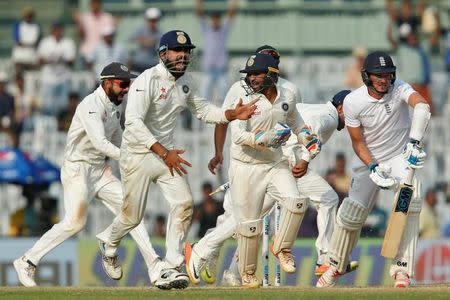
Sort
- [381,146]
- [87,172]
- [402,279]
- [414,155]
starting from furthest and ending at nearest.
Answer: [87,172] → [381,146] → [402,279] → [414,155]

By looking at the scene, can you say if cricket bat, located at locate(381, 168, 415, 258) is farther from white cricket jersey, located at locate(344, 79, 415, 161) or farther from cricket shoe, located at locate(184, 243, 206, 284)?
cricket shoe, located at locate(184, 243, 206, 284)

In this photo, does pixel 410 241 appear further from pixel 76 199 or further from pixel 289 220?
pixel 76 199

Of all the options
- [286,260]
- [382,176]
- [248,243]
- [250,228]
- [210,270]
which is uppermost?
[382,176]

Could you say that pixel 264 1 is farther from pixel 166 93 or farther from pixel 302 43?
pixel 166 93

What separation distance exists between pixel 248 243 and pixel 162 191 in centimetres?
98

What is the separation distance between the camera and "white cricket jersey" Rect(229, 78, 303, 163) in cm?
1438

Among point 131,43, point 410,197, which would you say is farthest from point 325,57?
point 410,197

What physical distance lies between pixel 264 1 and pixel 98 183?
10343 mm

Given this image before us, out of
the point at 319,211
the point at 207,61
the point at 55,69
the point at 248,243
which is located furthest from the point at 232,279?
the point at 55,69

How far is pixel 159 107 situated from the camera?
1469 cm

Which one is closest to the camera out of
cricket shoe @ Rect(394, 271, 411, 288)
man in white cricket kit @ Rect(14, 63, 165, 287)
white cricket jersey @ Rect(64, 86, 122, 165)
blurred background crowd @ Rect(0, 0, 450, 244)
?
cricket shoe @ Rect(394, 271, 411, 288)

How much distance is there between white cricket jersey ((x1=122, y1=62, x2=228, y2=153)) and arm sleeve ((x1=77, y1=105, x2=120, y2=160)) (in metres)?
0.60

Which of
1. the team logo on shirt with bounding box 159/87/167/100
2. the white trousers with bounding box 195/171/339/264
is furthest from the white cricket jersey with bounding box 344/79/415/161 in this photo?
the team logo on shirt with bounding box 159/87/167/100

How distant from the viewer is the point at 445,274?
67.4 ft
